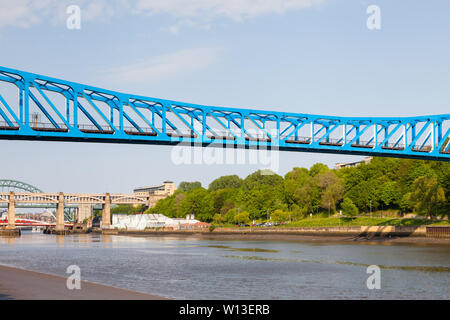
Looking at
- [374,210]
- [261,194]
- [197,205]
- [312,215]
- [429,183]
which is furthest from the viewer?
[197,205]

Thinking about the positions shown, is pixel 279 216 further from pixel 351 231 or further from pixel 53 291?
pixel 53 291

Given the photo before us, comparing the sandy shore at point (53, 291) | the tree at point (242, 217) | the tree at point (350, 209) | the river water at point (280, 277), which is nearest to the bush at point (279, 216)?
the tree at point (242, 217)

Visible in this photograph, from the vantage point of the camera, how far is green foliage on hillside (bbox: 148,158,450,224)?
9881 centimetres

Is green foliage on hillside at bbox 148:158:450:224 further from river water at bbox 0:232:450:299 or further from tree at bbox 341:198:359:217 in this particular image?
river water at bbox 0:232:450:299

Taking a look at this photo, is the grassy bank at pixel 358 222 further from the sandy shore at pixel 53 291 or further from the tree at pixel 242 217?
the sandy shore at pixel 53 291

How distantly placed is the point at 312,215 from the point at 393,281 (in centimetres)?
9785

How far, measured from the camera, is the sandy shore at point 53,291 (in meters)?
28.6

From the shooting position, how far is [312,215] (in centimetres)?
13700

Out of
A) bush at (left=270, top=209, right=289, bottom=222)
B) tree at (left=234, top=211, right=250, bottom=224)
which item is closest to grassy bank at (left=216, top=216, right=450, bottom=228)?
bush at (left=270, top=209, right=289, bottom=222)

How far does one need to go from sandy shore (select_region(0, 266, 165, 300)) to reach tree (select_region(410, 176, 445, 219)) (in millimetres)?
72232

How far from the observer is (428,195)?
95.5m

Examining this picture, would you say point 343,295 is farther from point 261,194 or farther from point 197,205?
point 197,205
